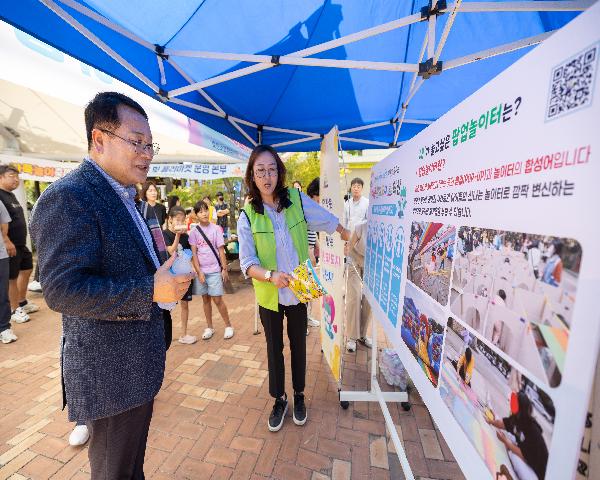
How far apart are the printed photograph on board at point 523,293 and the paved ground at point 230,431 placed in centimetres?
184

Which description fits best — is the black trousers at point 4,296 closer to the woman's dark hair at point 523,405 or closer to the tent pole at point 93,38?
the tent pole at point 93,38

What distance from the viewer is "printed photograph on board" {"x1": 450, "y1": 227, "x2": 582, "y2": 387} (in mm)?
584


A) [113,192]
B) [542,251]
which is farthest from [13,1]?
[542,251]

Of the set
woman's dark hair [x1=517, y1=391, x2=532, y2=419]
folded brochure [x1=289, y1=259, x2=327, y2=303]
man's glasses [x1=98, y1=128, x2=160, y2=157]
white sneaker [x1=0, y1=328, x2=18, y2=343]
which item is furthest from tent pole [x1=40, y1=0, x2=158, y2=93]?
white sneaker [x1=0, y1=328, x2=18, y2=343]

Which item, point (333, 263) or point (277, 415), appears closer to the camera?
point (277, 415)

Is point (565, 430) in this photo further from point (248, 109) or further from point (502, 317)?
point (248, 109)

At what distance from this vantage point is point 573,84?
57cm

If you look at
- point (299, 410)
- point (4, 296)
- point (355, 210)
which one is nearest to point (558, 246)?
point (299, 410)

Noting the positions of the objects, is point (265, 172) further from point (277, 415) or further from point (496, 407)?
point (277, 415)

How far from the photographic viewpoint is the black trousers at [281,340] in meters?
→ 2.30

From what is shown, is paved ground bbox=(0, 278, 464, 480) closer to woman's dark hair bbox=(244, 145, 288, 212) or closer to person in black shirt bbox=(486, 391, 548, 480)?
person in black shirt bbox=(486, 391, 548, 480)

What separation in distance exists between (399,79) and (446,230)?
3.24 metres

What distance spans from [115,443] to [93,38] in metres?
2.63

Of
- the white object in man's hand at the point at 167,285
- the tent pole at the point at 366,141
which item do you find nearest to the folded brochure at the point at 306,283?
the white object in man's hand at the point at 167,285
